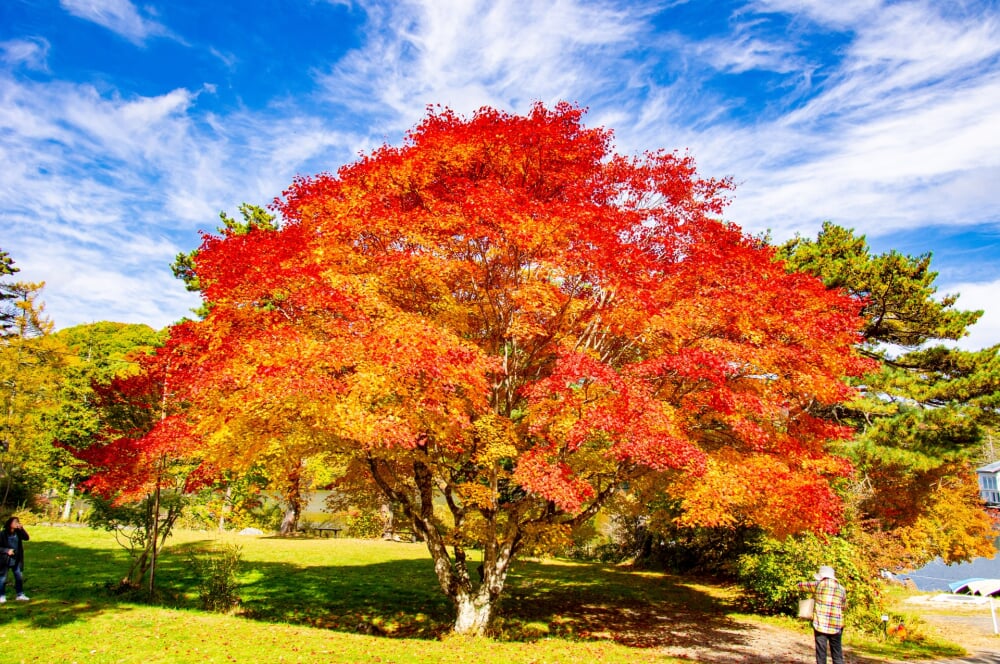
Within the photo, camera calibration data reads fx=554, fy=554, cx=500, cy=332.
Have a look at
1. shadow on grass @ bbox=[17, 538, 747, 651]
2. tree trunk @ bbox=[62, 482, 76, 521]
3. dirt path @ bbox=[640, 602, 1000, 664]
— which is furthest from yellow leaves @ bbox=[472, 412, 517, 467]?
tree trunk @ bbox=[62, 482, 76, 521]

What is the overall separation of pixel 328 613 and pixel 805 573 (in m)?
12.2

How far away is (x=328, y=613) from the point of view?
13586 mm

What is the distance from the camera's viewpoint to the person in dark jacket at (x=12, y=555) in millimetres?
11102

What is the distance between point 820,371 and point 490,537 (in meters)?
7.42

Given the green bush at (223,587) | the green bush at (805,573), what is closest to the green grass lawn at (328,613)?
the green bush at (223,587)

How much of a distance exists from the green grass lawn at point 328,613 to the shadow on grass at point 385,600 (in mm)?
47

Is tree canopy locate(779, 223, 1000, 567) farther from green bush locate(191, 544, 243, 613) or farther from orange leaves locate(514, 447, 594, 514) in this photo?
green bush locate(191, 544, 243, 613)

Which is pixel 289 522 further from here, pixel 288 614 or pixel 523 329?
pixel 523 329

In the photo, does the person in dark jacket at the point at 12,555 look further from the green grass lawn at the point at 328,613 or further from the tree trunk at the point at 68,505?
the tree trunk at the point at 68,505

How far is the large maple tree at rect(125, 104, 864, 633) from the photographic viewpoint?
916 cm

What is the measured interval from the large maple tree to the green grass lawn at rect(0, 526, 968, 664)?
2219 mm

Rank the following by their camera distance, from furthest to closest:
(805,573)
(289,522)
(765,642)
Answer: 1. (289,522)
2. (805,573)
3. (765,642)

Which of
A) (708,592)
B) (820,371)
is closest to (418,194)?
(820,371)

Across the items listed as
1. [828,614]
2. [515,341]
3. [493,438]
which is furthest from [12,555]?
[828,614]
